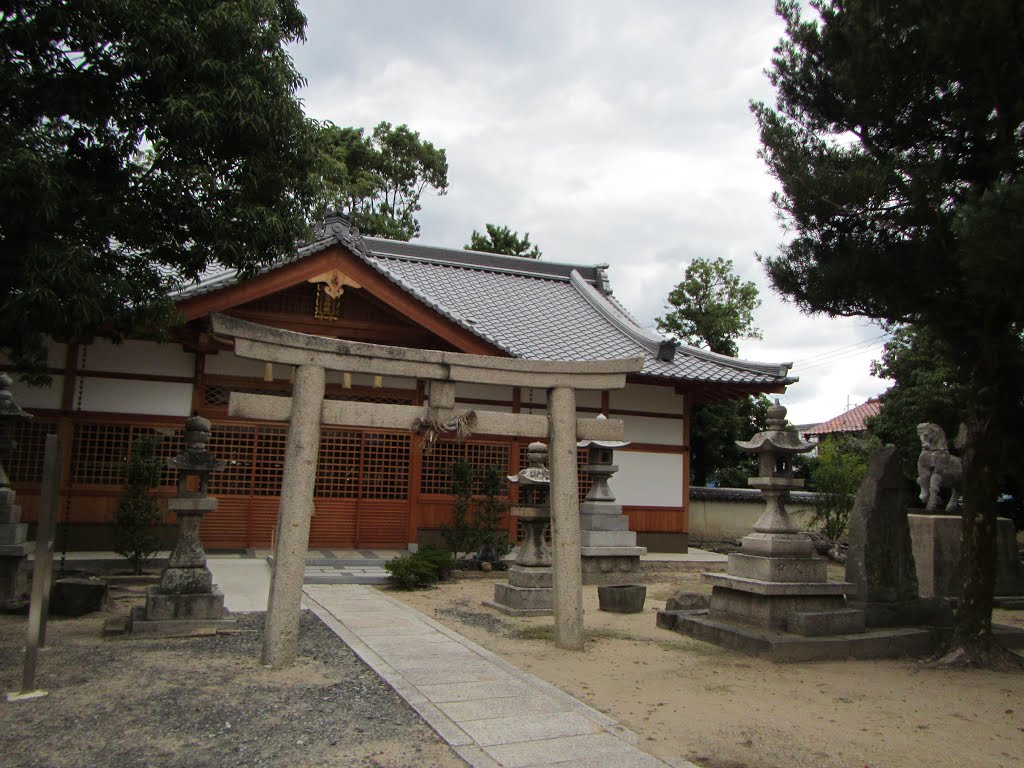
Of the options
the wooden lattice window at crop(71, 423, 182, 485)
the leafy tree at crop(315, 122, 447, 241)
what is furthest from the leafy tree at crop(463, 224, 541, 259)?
the wooden lattice window at crop(71, 423, 182, 485)

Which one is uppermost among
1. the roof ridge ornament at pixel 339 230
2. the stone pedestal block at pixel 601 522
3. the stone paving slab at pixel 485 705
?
the roof ridge ornament at pixel 339 230

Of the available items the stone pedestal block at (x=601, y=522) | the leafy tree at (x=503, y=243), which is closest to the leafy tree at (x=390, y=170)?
the leafy tree at (x=503, y=243)

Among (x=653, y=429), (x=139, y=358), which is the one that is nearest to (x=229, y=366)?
(x=139, y=358)

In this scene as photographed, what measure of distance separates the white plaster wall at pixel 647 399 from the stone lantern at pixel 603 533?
9.91 feet

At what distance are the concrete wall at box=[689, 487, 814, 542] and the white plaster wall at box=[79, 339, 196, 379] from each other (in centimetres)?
1272

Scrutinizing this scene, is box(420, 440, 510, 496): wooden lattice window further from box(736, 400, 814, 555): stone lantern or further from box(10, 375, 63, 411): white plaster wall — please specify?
box(736, 400, 814, 555): stone lantern

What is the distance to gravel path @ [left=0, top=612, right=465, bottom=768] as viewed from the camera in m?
4.16

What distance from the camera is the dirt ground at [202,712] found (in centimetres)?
415

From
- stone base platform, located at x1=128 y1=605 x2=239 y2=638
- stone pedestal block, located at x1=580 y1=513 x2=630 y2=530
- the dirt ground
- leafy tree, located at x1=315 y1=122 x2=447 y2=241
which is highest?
leafy tree, located at x1=315 y1=122 x2=447 y2=241

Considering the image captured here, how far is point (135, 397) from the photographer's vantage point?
12.2m


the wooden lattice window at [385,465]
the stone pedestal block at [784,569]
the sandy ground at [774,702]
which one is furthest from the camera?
the wooden lattice window at [385,465]

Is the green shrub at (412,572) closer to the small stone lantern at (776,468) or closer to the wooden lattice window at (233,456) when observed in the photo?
the wooden lattice window at (233,456)

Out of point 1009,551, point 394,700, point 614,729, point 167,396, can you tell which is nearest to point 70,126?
point 394,700

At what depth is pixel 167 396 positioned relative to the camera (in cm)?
1242
